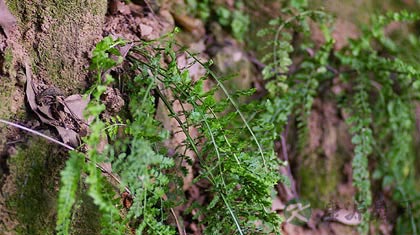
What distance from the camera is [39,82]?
1.78 meters

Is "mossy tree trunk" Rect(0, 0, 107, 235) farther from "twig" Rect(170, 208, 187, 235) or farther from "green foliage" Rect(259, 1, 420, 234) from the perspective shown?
"green foliage" Rect(259, 1, 420, 234)

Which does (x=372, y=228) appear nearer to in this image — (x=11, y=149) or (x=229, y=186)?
(x=229, y=186)

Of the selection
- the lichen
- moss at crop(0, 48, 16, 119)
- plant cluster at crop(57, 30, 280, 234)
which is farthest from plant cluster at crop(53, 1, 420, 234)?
moss at crop(0, 48, 16, 119)

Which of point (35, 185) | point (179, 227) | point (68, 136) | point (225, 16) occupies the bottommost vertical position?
point (179, 227)

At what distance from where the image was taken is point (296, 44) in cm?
293

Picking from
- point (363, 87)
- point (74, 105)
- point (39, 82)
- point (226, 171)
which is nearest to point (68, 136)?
point (74, 105)

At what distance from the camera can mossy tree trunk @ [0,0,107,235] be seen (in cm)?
154

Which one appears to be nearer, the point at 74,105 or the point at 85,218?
the point at 85,218

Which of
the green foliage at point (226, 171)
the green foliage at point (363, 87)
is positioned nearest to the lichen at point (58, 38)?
the green foliage at point (226, 171)

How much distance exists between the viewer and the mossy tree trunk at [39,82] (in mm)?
1545

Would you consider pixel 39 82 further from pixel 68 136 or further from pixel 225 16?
pixel 225 16

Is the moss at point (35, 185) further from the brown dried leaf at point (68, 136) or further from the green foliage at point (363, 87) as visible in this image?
the green foliage at point (363, 87)

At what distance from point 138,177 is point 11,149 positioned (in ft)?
1.41

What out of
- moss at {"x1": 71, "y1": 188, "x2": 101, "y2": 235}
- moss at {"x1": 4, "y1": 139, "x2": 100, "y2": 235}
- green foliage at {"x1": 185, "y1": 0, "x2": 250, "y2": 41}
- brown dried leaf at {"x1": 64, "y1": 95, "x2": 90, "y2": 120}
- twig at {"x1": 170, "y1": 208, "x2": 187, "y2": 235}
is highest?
green foliage at {"x1": 185, "y1": 0, "x2": 250, "y2": 41}
